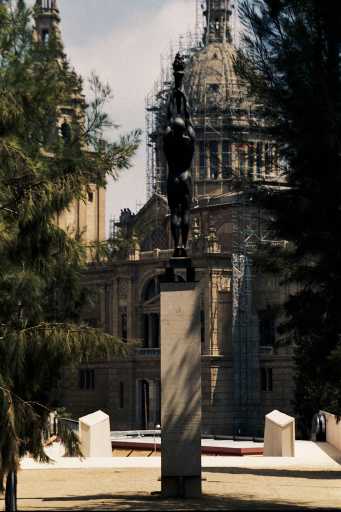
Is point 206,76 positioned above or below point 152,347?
above

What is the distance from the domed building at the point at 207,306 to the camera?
245 feet

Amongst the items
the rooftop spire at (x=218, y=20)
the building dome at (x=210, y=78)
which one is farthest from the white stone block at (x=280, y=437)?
the rooftop spire at (x=218, y=20)

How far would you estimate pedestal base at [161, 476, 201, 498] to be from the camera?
2130 cm

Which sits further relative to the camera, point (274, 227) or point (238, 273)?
point (238, 273)

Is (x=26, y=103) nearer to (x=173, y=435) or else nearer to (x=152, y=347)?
(x=173, y=435)

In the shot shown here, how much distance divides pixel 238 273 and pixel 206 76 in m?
21.6

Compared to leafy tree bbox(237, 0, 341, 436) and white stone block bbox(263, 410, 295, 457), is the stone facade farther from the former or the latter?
leafy tree bbox(237, 0, 341, 436)

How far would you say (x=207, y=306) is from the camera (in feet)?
250

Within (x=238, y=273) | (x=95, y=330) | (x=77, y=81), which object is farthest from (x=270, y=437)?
(x=238, y=273)

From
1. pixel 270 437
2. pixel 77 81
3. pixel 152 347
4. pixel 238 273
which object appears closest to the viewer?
pixel 77 81

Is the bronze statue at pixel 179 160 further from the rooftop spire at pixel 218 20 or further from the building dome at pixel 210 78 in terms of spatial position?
the rooftop spire at pixel 218 20

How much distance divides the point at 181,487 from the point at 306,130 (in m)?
6.24


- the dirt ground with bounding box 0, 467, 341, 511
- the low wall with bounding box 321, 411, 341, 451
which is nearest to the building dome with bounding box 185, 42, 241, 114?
the low wall with bounding box 321, 411, 341, 451

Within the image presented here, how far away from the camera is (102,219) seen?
91.9m
